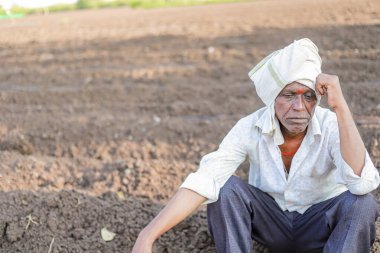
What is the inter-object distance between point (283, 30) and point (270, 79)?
7.42 m

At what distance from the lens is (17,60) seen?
9.98 metres

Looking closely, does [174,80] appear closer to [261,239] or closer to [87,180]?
[87,180]

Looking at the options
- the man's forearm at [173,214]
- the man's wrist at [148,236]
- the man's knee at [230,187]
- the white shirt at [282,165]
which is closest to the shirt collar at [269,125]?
the white shirt at [282,165]

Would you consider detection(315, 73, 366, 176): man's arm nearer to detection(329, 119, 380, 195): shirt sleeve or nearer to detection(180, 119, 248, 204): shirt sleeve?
detection(329, 119, 380, 195): shirt sleeve

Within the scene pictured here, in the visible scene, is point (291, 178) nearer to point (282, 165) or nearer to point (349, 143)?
point (282, 165)

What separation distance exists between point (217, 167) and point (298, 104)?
1.65 feet

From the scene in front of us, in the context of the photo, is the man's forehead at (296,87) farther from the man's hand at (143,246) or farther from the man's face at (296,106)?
the man's hand at (143,246)

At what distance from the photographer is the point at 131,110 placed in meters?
6.59

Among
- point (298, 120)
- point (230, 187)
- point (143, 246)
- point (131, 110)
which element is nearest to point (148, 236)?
point (143, 246)

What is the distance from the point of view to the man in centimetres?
255

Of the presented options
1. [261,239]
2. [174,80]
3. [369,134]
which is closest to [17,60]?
[174,80]

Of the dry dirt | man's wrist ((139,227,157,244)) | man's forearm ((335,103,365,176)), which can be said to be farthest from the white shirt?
the dry dirt

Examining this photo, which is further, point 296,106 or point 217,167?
point 217,167

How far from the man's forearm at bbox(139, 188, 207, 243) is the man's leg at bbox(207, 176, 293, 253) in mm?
117
